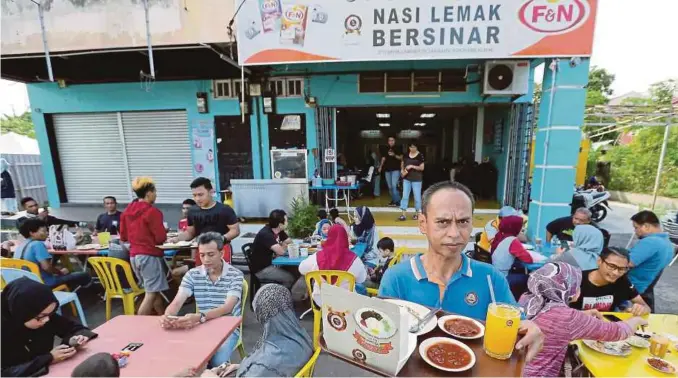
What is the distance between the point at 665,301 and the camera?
4230 mm

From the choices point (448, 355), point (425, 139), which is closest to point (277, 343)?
point (448, 355)

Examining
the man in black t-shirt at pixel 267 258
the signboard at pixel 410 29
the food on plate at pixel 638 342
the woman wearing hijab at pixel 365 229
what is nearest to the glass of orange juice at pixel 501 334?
the food on plate at pixel 638 342

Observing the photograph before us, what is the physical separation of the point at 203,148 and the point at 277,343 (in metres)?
7.01

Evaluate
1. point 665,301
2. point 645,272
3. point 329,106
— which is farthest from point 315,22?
point 665,301

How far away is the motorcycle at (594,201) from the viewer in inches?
301

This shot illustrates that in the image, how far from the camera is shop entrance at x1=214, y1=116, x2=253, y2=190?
7.68 metres

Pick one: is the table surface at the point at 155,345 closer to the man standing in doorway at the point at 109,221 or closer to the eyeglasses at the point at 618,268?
the eyeglasses at the point at 618,268

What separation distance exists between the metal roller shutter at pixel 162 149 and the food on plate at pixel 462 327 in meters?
8.32

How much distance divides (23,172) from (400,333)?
14.4 meters

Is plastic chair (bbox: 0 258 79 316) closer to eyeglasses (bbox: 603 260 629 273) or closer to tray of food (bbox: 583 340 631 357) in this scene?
tray of food (bbox: 583 340 631 357)

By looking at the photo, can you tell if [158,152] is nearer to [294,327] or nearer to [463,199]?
[294,327]

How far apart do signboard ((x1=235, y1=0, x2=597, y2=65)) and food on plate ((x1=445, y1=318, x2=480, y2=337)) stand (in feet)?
13.8

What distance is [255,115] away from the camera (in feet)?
25.0

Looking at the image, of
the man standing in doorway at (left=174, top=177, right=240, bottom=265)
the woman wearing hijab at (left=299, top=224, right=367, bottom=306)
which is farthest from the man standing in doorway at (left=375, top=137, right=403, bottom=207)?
the man standing in doorway at (left=174, top=177, right=240, bottom=265)
